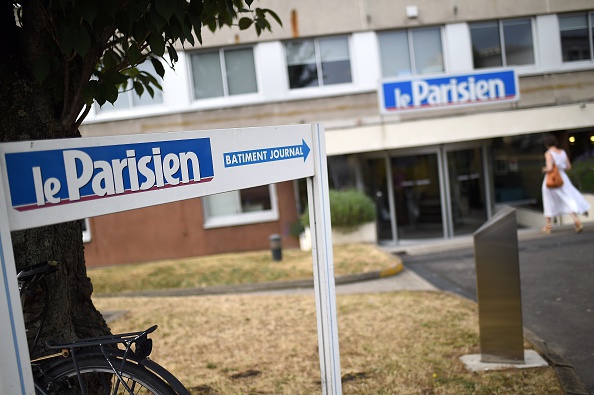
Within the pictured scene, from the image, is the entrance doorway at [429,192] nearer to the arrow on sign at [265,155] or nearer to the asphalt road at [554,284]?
the asphalt road at [554,284]

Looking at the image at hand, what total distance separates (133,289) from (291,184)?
5677mm

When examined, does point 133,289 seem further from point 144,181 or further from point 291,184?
point 144,181

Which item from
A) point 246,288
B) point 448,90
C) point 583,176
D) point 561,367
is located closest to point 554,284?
point 561,367

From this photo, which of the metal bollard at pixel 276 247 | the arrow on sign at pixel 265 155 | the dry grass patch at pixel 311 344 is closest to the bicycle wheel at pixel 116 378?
the arrow on sign at pixel 265 155

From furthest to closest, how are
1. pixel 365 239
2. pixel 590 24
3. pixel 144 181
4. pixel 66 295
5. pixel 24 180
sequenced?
pixel 590 24 < pixel 365 239 < pixel 66 295 < pixel 144 181 < pixel 24 180

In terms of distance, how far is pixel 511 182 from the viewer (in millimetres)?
15109

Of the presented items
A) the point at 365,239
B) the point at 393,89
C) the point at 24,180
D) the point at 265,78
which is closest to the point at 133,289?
the point at 365,239

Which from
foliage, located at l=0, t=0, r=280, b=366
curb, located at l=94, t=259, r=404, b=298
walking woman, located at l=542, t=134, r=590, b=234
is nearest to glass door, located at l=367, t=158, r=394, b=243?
walking woman, located at l=542, t=134, r=590, b=234

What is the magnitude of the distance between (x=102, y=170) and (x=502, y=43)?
14.8m

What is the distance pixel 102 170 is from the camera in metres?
2.13

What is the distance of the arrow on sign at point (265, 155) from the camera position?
2.69 m

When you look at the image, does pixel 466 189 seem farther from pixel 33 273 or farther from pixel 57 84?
pixel 33 273

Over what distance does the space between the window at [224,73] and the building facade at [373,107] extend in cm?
3

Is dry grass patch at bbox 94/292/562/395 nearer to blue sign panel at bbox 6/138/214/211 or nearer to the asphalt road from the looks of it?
the asphalt road
